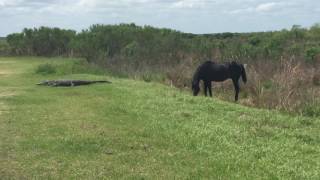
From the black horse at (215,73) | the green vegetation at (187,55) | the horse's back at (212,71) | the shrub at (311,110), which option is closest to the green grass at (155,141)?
the shrub at (311,110)

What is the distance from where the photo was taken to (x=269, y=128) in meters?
10.7

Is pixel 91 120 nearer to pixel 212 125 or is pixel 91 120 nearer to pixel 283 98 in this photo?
pixel 212 125

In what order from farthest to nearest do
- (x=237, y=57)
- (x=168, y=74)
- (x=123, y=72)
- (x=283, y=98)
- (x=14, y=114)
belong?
(x=123, y=72)
(x=237, y=57)
(x=168, y=74)
(x=283, y=98)
(x=14, y=114)

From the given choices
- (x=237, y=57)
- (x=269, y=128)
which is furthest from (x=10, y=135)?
(x=237, y=57)

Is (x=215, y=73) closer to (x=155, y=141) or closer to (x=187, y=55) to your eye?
(x=155, y=141)

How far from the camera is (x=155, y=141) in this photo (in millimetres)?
9859

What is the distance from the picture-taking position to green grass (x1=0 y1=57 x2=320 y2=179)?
25.3 feet

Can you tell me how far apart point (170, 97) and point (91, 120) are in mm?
4075

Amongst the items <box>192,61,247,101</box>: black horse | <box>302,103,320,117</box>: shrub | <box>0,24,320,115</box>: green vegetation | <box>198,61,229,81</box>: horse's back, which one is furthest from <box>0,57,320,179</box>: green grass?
<box>198,61,229,81</box>: horse's back

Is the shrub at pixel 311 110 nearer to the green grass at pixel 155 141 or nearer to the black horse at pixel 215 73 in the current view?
the green grass at pixel 155 141

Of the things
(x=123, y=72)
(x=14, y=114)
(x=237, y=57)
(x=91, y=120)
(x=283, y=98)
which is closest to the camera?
(x=91, y=120)

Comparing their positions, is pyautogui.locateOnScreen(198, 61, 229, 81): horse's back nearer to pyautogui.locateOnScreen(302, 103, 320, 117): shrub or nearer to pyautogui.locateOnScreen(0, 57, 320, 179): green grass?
pyautogui.locateOnScreen(0, 57, 320, 179): green grass

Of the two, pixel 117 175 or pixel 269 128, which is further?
pixel 269 128

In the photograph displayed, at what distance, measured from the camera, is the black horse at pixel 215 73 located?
1839cm
